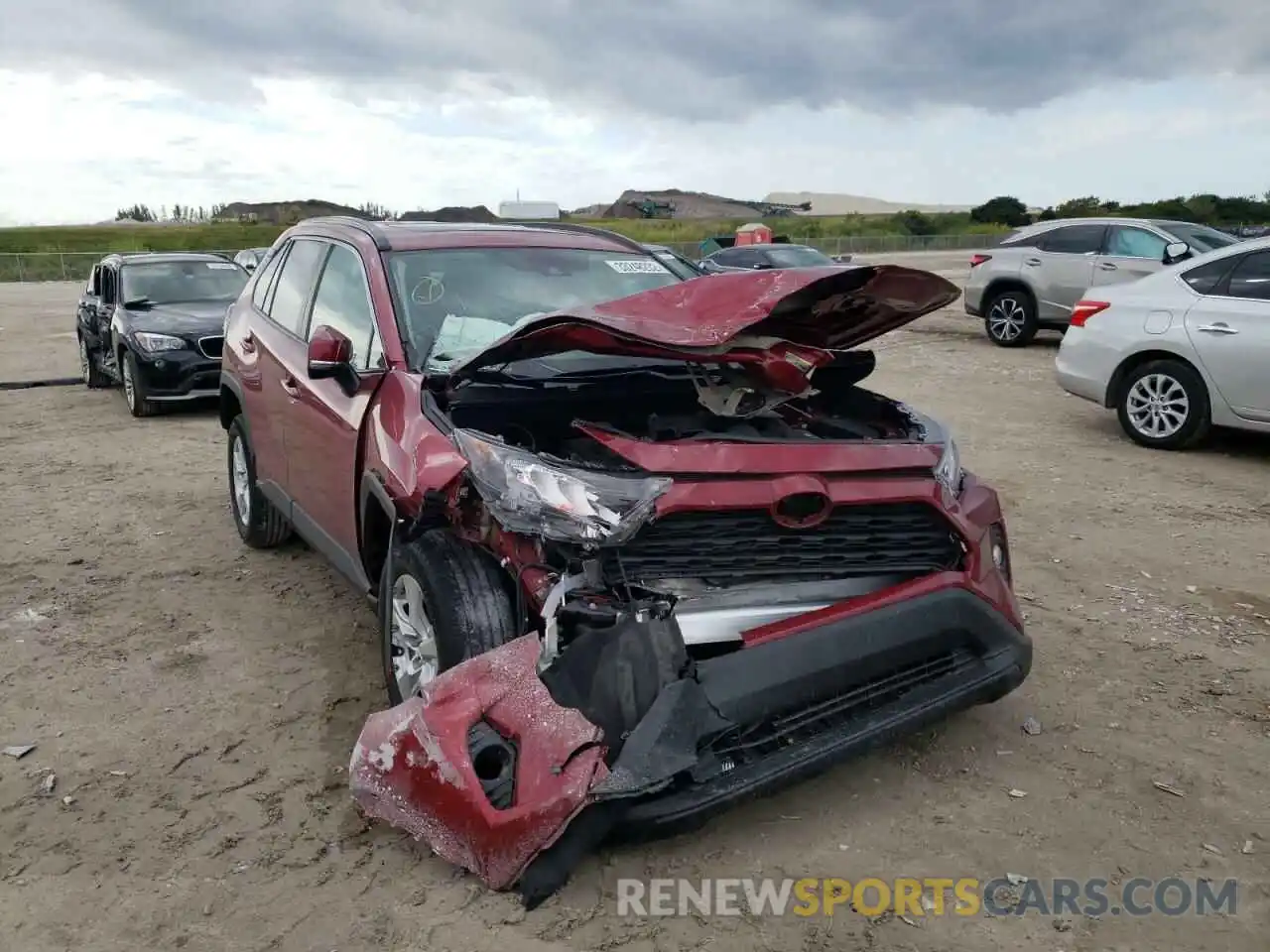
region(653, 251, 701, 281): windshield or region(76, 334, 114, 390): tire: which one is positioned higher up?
region(653, 251, 701, 281): windshield

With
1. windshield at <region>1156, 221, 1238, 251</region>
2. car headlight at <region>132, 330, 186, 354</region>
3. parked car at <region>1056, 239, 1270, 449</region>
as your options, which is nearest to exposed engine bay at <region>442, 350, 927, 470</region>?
parked car at <region>1056, 239, 1270, 449</region>

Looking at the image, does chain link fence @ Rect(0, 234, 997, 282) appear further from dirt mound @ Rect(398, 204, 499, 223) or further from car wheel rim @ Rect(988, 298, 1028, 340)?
dirt mound @ Rect(398, 204, 499, 223)

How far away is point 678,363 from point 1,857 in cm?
260

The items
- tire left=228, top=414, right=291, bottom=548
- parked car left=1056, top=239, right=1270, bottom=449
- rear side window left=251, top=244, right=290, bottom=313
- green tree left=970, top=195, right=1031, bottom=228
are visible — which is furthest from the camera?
green tree left=970, top=195, right=1031, bottom=228

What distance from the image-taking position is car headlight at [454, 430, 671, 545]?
9.02ft

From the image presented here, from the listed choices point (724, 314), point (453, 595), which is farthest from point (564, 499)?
point (724, 314)

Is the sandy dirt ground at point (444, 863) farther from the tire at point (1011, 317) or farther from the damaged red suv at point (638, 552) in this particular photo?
the tire at point (1011, 317)

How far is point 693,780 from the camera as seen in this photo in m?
2.54

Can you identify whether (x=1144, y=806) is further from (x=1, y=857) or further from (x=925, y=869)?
(x=1, y=857)

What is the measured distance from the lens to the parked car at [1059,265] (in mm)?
12602

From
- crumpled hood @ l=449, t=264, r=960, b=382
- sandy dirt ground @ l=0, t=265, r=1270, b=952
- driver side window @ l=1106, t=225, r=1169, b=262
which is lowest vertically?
sandy dirt ground @ l=0, t=265, r=1270, b=952

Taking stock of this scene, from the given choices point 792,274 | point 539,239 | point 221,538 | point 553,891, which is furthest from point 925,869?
point 221,538

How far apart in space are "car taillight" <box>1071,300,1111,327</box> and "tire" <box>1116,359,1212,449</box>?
1.92 ft

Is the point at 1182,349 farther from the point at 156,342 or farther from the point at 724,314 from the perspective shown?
the point at 156,342
